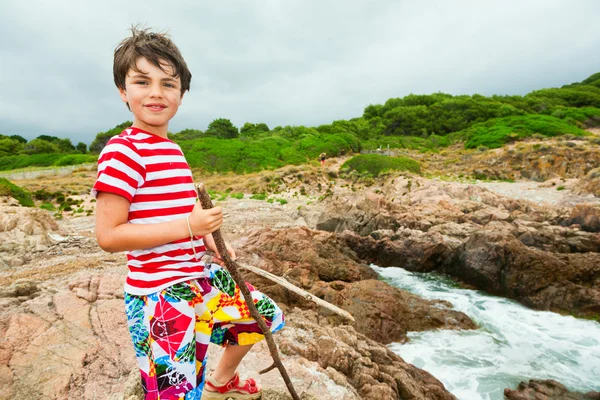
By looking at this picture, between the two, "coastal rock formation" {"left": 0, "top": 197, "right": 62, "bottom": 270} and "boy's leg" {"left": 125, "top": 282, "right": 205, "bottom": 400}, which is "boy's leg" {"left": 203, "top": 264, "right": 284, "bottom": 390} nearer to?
"boy's leg" {"left": 125, "top": 282, "right": 205, "bottom": 400}

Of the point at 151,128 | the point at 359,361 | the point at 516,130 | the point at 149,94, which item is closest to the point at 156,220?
the point at 151,128

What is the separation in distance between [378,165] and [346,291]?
15.3 m

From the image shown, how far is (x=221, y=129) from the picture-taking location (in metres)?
38.0

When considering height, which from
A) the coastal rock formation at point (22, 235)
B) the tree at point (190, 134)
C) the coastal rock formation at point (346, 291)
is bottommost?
the coastal rock formation at point (346, 291)

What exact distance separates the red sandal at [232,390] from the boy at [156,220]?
0.45m

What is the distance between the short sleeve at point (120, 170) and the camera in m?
1.26

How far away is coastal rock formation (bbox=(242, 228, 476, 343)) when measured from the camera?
5119 millimetres

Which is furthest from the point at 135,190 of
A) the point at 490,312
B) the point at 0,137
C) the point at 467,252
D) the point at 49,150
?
the point at 0,137

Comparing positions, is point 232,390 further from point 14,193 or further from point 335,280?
point 14,193

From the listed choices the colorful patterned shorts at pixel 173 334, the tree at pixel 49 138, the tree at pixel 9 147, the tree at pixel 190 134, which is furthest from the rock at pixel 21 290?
the tree at pixel 49 138

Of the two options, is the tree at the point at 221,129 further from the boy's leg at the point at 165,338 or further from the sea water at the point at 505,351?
the boy's leg at the point at 165,338

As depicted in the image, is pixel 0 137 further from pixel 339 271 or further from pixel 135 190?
pixel 135 190

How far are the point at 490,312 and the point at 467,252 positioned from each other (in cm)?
188

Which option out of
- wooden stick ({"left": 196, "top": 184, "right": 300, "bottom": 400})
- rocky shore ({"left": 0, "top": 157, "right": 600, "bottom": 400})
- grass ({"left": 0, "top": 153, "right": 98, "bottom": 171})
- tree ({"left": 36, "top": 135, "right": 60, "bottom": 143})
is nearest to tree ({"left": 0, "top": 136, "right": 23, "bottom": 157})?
tree ({"left": 36, "top": 135, "right": 60, "bottom": 143})
